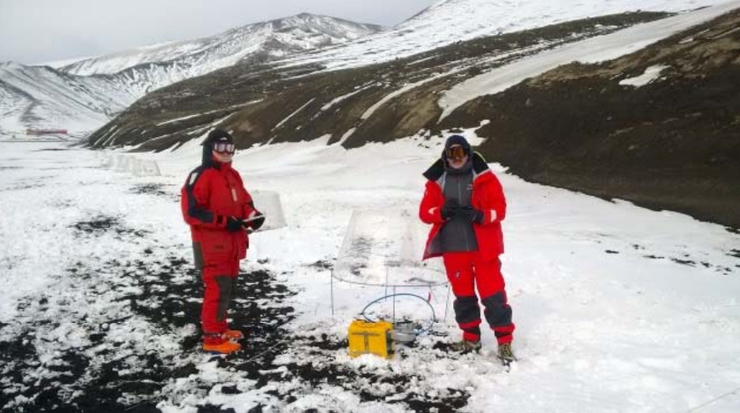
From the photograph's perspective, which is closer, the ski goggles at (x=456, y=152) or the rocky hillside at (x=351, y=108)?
the ski goggles at (x=456, y=152)

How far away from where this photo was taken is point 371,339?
5379mm

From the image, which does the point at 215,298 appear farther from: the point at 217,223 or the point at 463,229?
the point at 463,229

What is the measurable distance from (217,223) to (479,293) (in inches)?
112

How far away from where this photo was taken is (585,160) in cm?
1588

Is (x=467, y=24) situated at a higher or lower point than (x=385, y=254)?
higher

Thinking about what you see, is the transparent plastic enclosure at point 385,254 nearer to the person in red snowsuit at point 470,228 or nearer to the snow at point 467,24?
the person in red snowsuit at point 470,228

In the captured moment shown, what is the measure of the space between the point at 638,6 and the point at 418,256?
115m

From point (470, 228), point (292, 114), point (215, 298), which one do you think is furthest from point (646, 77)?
point (292, 114)

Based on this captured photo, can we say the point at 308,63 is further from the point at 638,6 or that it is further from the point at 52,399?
the point at 52,399

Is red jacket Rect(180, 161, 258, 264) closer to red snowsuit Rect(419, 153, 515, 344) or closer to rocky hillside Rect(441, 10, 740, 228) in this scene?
red snowsuit Rect(419, 153, 515, 344)

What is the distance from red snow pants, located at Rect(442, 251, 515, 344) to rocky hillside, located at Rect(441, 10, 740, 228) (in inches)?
338

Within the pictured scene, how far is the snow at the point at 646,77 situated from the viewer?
17.6 meters

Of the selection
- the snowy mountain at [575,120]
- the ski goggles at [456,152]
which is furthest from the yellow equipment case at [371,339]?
the snowy mountain at [575,120]

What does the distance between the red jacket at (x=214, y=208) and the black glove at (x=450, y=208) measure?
2160 millimetres
